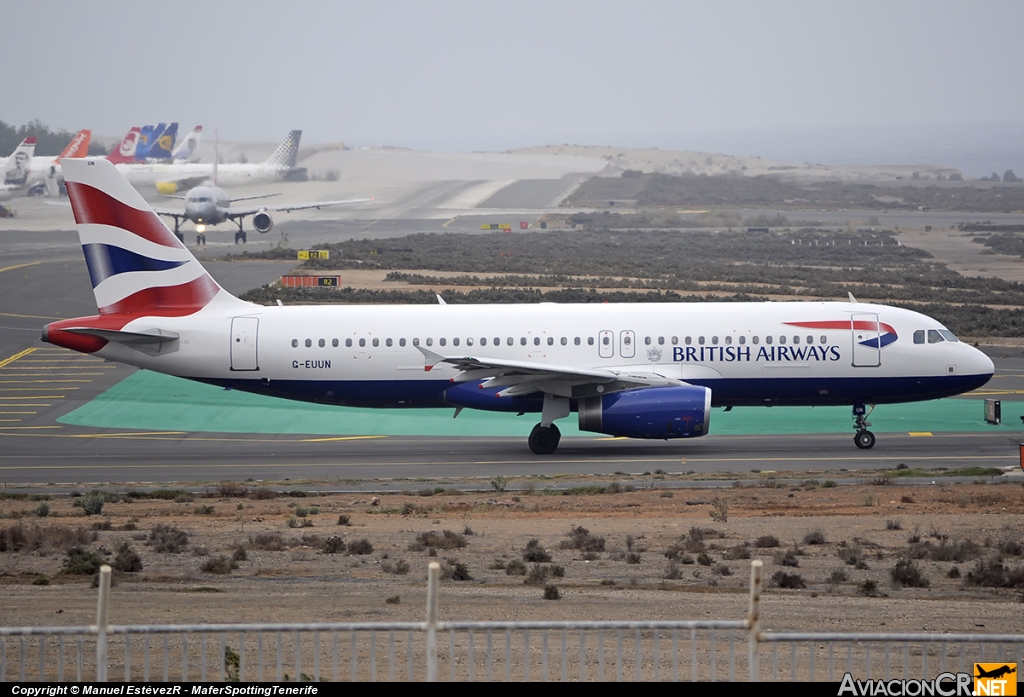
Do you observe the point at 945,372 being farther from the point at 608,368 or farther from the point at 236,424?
the point at 236,424

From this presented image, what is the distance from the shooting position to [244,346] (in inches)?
1277

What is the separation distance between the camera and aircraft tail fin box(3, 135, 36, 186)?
13900 cm

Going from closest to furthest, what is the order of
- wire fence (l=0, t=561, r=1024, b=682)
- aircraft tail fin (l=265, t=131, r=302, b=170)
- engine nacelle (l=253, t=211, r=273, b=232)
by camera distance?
1. wire fence (l=0, t=561, r=1024, b=682)
2. engine nacelle (l=253, t=211, r=273, b=232)
3. aircraft tail fin (l=265, t=131, r=302, b=170)

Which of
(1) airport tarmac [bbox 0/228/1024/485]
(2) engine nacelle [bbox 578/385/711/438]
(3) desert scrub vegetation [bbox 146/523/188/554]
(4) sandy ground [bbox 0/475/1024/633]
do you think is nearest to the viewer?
(4) sandy ground [bbox 0/475/1024/633]

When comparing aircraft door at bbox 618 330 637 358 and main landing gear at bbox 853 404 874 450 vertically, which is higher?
aircraft door at bbox 618 330 637 358

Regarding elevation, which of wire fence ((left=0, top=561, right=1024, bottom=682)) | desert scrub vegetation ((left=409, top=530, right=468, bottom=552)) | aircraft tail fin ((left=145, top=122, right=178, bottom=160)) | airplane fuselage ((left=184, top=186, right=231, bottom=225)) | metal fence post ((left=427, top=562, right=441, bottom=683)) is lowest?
desert scrub vegetation ((left=409, top=530, right=468, bottom=552))

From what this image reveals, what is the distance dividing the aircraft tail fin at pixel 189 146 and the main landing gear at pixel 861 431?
169 meters

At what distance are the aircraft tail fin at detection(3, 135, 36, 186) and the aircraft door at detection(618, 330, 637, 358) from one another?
12376 cm

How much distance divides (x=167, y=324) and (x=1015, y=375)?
29.2m

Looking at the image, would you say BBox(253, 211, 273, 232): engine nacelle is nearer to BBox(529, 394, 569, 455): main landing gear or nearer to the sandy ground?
BBox(529, 394, 569, 455): main landing gear

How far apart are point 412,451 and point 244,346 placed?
17.7 ft

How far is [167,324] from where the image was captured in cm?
3238

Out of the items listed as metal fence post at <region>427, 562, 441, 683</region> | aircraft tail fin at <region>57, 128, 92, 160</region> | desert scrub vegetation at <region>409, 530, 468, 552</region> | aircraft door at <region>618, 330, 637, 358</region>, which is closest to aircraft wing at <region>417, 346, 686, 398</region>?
aircraft door at <region>618, 330, 637, 358</region>

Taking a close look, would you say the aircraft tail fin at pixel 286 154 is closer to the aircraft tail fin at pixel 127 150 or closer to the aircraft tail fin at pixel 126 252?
the aircraft tail fin at pixel 127 150
